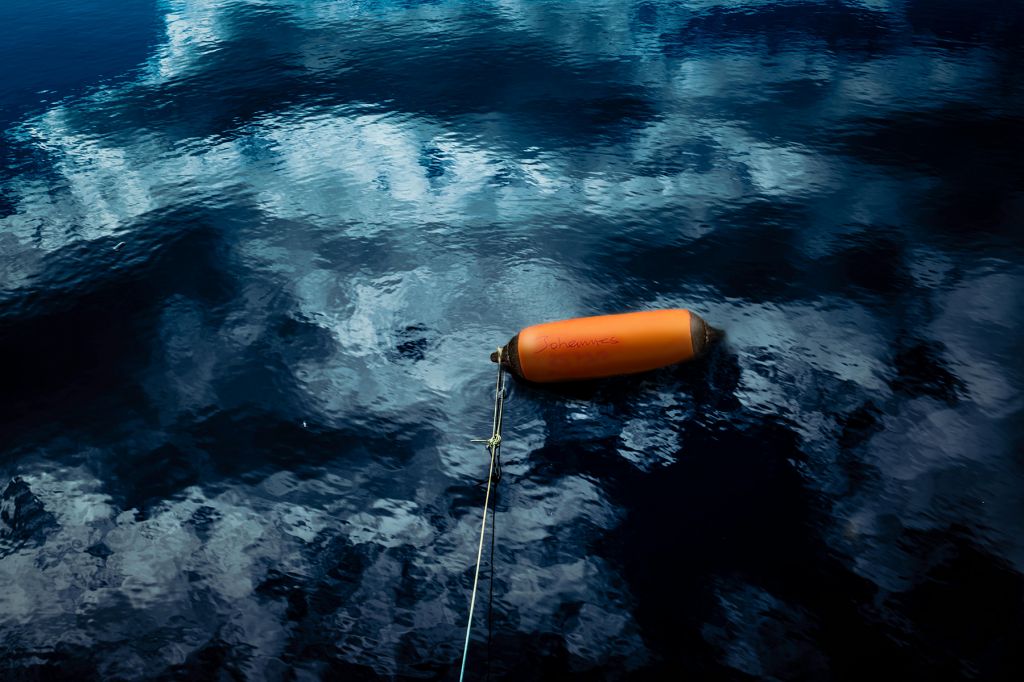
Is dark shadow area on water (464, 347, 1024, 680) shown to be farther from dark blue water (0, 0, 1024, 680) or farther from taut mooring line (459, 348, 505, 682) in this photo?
taut mooring line (459, 348, 505, 682)

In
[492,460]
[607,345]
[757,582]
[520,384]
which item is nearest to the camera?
[757,582]

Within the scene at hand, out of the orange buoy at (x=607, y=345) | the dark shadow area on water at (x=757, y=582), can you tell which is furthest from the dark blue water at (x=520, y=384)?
the orange buoy at (x=607, y=345)

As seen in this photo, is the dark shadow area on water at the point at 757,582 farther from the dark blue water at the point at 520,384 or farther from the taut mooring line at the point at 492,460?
the taut mooring line at the point at 492,460

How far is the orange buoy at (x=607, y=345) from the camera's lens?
17344 millimetres

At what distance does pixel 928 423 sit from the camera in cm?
1644

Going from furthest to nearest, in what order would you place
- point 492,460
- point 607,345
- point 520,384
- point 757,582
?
point 520,384, point 607,345, point 492,460, point 757,582

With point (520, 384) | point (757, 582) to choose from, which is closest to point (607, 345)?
A: point (520, 384)

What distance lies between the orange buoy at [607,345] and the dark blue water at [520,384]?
0.91 m

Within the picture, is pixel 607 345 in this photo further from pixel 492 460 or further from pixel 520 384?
pixel 492 460

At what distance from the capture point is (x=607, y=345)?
17344mm

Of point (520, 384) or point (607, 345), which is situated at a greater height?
point (607, 345)

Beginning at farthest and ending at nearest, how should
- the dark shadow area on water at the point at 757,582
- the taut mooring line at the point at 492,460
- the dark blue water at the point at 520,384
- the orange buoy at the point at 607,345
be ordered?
the orange buoy at the point at 607,345
the dark blue water at the point at 520,384
the taut mooring line at the point at 492,460
the dark shadow area on water at the point at 757,582

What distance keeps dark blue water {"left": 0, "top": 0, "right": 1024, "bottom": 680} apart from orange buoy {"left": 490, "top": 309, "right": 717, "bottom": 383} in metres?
0.91

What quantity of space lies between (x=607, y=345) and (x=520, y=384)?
3.04 m
